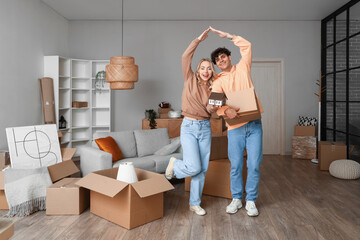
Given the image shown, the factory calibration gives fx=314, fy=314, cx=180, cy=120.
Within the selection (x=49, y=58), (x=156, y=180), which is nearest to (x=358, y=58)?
(x=156, y=180)

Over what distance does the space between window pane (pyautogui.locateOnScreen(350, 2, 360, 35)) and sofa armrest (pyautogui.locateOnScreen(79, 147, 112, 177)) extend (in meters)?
4.44

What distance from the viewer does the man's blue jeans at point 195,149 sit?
9.37 feet

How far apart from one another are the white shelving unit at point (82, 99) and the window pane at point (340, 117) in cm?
436

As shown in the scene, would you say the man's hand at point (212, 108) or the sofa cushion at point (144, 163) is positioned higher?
the man's hand at point (212, 108)

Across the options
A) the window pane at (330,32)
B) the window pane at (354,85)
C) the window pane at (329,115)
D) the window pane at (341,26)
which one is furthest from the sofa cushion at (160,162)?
the window pane at (330,32)

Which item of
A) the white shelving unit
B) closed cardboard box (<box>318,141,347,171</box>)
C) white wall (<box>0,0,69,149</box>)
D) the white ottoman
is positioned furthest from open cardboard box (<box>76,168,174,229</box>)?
closed cardboard box (<box>318,141,347,171</box>)

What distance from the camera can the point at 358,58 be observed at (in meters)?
5.07

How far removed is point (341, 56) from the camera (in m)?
5.65

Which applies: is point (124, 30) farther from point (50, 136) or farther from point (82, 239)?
point (82, 239)

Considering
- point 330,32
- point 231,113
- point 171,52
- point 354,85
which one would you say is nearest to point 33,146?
point 231,113

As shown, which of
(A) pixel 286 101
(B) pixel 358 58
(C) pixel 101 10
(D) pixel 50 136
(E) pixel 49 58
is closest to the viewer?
(D) pixel 50 136

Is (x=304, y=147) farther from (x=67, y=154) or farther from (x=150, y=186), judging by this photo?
(x=67, y=154)

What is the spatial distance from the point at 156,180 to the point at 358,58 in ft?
13.6

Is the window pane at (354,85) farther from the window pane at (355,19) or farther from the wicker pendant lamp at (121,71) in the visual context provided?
the wicker pendant lamp at (121,71)
